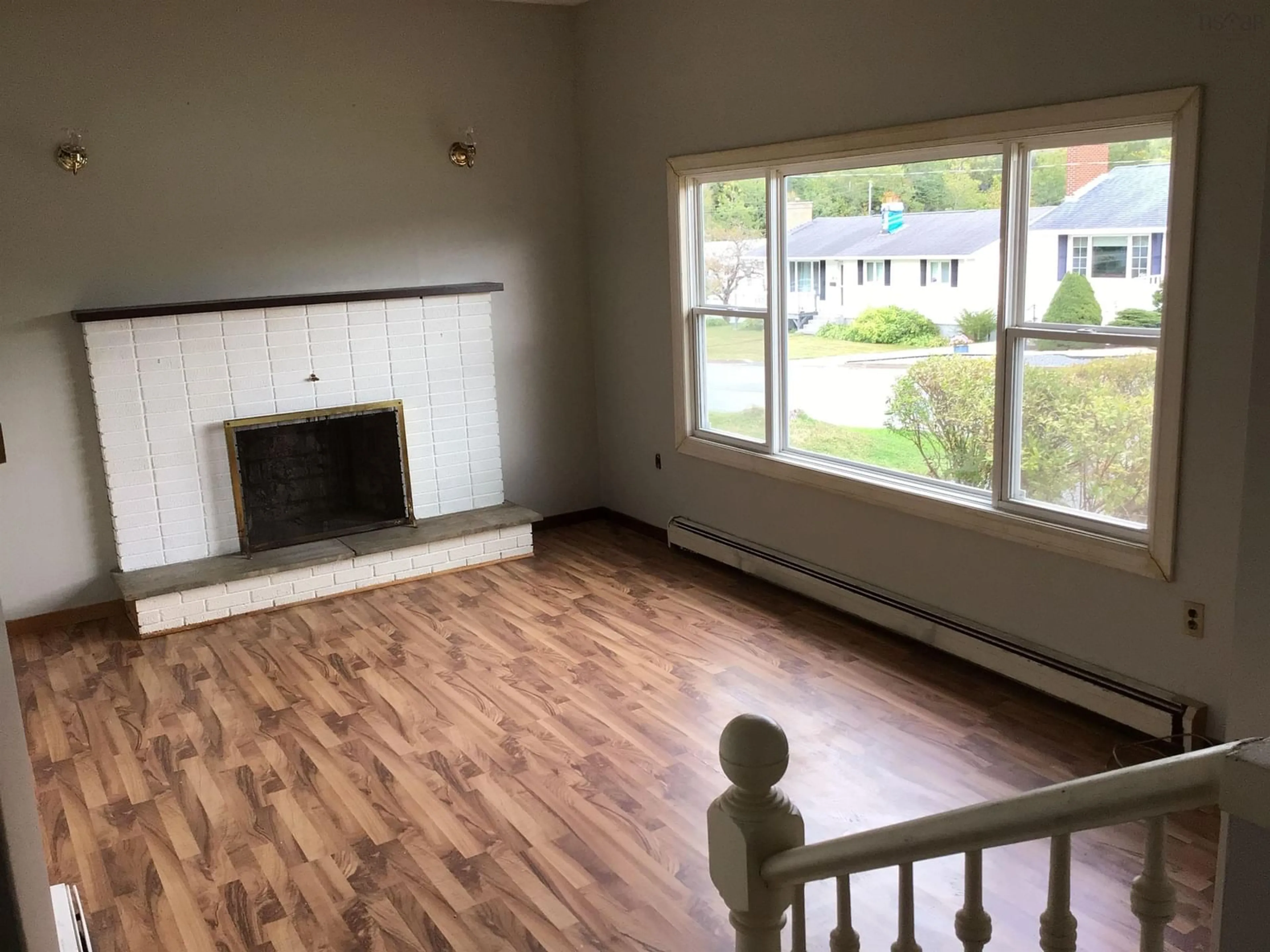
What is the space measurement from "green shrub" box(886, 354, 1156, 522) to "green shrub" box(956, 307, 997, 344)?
9 centimetres

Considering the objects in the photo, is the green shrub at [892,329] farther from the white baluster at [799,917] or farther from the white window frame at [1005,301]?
the white baluster at [799,917]

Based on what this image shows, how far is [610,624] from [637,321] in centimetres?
189

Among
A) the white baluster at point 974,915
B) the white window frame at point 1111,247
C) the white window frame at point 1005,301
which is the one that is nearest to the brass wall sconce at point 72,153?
the white window frame at point 1005,301

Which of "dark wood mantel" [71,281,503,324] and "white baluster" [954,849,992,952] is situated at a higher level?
"dark wood mantel" [71,281,503,324]

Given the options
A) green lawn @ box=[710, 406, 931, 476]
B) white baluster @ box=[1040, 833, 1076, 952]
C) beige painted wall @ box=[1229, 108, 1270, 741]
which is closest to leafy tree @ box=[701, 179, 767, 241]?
green lawn @ box=[710, 406, 931, 476]

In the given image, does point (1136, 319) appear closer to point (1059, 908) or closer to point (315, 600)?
point (1059, 908)

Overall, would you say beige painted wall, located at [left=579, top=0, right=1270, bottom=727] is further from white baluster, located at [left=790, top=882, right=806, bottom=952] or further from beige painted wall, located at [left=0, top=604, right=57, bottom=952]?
beige painted wall, located at [left=0, top=604, right=57, bottom=952]

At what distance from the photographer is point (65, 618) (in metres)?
4.93

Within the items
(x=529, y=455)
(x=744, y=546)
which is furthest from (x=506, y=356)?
(x=744, y=546)

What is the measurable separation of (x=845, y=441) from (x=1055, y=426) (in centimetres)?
111

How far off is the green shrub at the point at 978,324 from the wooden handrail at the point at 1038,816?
2839 mm

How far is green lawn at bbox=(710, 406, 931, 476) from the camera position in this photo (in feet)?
14.1

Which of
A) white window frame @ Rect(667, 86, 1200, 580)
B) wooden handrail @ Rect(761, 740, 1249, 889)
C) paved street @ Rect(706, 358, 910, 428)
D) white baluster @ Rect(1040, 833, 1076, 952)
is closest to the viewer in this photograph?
wooden handrail @ Rect(761, 740, 1249, 889)

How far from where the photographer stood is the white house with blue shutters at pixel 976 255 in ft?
10.7
